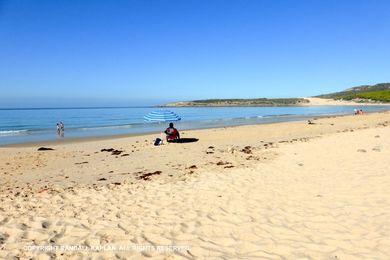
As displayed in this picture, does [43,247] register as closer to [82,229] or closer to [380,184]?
[82,229]

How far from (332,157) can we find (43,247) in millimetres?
10941

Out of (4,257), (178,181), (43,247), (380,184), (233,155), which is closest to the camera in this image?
(4,257)

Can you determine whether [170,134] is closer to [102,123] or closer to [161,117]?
[161,117]

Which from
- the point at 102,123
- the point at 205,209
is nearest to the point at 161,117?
the point at 205,209

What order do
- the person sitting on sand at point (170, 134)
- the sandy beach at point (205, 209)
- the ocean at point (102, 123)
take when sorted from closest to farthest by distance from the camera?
1. the sandy beach at point (205, 209)
2. the person sitting on sand at point (170, 134)
3. the ocean at point (102, 123)

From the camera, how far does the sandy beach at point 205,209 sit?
5.91 metres

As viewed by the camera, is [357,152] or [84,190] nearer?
[84,190]

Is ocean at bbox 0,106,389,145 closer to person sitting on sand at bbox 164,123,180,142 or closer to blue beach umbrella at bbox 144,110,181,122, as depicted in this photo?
blue beach umbrella at bbox 144,110,181,122

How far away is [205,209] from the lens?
791 centimetres

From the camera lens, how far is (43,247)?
19.1 ft

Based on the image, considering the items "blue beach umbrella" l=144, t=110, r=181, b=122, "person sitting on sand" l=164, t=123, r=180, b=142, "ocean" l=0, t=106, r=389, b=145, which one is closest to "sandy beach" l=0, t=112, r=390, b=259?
"person sitting on sand" l=164, t=123, r=180, b=142

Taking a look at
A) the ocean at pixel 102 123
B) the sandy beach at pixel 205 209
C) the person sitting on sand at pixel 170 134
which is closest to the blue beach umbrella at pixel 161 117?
the person sitting on sand at pixel 170 134

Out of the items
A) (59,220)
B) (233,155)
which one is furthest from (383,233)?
(233,155)

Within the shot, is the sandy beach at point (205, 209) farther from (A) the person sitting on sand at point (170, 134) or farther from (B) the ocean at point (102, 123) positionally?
(B) the ocean at point (102, 123)
